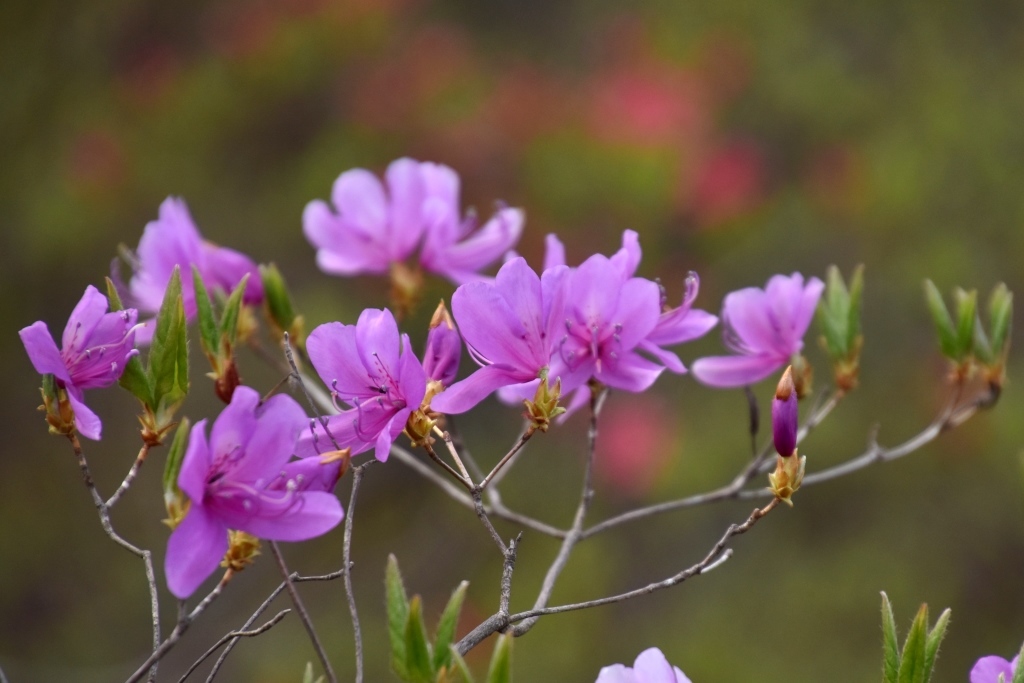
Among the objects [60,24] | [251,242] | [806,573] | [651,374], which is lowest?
[806,573]

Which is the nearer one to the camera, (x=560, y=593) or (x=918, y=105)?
(x=560, y=593)

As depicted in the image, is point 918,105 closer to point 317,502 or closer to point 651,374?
point 651,374

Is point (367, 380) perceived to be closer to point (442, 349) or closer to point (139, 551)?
point (442, 349)

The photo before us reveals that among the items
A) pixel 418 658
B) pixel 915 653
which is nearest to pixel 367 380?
pixel 418 658

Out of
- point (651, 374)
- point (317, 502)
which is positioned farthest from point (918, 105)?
point (317, 502)

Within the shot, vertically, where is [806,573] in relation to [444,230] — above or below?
below
